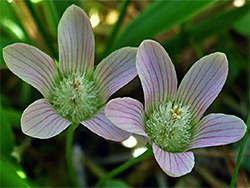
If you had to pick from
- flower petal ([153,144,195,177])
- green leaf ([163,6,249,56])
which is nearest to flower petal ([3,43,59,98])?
flower petal ([153,144,195,177])

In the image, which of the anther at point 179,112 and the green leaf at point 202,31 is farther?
the green leaf at point 202,31

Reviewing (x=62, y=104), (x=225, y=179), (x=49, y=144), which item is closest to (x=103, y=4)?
(x=49, y=144)

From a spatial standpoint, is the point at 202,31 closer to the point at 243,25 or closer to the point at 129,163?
the point at 243,25

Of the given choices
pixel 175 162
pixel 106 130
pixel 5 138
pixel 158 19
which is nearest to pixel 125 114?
pixel 106 130

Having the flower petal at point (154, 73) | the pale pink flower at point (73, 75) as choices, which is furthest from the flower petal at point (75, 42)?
the flower petal at point (154, 73)

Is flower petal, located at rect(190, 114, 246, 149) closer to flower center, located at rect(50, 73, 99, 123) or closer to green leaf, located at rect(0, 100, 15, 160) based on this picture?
flower center, located at rect(50, 73, 99, 123)

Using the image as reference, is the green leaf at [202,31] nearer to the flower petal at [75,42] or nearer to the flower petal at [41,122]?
the flower petal at [75,42]
